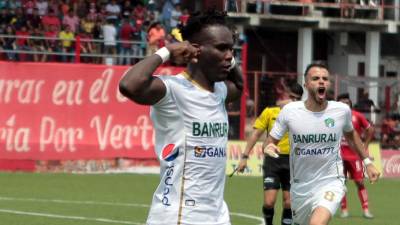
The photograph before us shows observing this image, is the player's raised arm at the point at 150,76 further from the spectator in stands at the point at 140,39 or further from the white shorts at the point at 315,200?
the spectator in stands at the point at 140,39

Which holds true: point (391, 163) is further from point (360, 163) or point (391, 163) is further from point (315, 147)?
point (315, 147)

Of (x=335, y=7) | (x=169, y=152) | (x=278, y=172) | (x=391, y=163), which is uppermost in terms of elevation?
(x=335, y=7)

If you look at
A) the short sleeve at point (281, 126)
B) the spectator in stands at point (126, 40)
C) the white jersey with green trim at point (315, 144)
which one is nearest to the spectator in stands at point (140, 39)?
the spectator in stands at point (126, 40)

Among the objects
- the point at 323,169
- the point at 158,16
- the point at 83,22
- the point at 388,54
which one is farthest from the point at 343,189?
the point at 388,54

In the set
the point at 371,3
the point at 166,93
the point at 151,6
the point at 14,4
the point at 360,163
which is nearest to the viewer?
the point at 166,93

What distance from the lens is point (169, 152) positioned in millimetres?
7098

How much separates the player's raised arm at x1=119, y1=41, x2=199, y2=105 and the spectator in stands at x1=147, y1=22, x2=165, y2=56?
20.4 metres

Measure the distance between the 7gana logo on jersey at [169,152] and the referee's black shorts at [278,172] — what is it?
829 cm

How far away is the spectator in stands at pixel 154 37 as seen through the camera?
27716 mm

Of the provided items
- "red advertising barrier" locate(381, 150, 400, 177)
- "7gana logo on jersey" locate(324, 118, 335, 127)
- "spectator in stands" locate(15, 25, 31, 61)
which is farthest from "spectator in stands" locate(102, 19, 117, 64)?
"7gana logo on jersey" locate(324, 118, 335, 127)

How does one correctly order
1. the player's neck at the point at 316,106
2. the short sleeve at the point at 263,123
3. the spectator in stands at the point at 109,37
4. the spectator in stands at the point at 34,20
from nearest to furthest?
the player's neck at the point at 316,106
the short sleeve at the point at 263,123
the spectator in stands at the point at 109,37
the spectator in stands at the point at 34,20

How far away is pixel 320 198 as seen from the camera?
11.4 metres

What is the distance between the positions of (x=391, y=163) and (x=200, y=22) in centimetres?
2198

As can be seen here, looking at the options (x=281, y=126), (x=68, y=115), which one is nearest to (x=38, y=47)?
(x=68, y=115)
